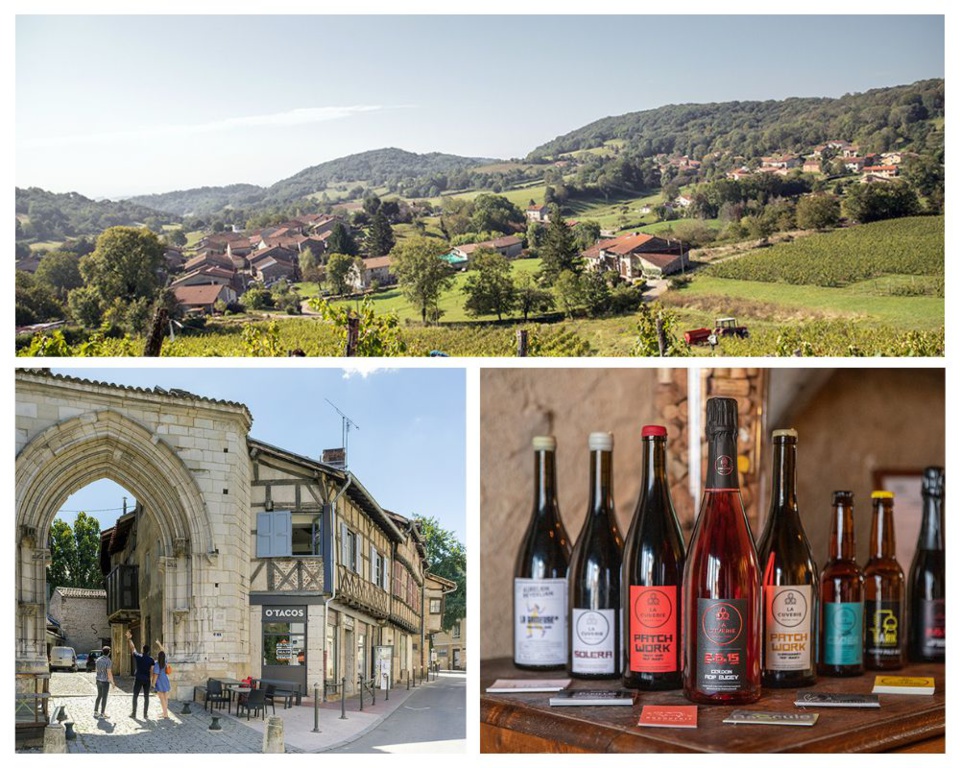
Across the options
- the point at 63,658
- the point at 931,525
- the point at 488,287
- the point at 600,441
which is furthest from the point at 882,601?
the point at 488,287

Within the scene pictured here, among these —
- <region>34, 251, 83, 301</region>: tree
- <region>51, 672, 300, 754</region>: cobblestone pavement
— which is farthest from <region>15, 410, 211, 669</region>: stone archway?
<region>34, 251, 83, 301</region>: tree

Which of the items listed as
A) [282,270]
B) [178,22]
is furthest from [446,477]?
[282,270]

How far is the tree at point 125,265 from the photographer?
17.3 feet

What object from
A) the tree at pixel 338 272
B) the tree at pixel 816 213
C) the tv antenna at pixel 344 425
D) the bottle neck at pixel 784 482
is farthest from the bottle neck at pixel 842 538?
the tree at pixel 338 272

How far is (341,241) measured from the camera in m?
5.57

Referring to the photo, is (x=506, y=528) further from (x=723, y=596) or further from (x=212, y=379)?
(x=212, y=379)

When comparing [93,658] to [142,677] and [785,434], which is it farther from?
[785,434]

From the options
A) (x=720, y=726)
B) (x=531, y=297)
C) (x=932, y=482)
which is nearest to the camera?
(x=720, y=726)

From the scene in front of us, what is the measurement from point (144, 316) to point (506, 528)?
320 centimetres

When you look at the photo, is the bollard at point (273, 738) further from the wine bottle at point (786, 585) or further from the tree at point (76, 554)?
the wine bottle at point (786, 585)

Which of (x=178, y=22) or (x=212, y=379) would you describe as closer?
(x=212, y=379)

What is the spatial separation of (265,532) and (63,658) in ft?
1.88

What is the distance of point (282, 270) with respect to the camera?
5539mm
